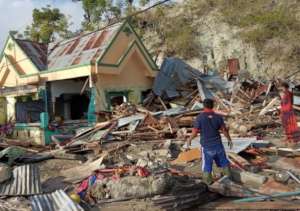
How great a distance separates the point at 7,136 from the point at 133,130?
6.88 meters


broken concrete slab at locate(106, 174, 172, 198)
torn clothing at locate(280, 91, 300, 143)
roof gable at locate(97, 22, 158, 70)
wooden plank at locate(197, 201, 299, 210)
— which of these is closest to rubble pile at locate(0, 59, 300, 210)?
broken concrete slab at locate(106, 174, 172, 198)

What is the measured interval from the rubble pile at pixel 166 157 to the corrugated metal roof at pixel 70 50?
9.83 ft

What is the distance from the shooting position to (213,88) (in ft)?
66.4

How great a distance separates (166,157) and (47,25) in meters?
32.0

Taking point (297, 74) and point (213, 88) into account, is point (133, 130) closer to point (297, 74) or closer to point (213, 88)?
point (213, 88)

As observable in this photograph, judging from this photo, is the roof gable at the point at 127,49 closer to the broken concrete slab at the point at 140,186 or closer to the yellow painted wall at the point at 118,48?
the yellow painted wall at the point at 118,48

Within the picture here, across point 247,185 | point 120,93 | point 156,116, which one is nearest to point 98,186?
point 247,185

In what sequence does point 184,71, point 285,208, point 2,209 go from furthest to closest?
1. point 184,71
2. point 2,209
3. point 285,208

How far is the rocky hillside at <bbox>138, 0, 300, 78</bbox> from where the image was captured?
106 feet

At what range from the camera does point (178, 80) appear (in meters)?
21.3

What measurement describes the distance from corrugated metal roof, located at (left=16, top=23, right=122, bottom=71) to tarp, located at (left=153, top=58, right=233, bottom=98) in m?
3.86

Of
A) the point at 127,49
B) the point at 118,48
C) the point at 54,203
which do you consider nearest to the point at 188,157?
the point at 54,203

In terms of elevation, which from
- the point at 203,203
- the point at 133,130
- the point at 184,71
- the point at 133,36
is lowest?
the point at 203,203

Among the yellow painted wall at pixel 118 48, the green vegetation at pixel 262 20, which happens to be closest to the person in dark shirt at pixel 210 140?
the yellow painted wall at pixel 118 48
